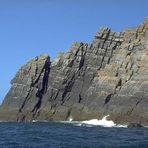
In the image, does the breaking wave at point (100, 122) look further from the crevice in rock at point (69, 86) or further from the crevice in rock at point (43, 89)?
the crevice in rock at point (43, 89)

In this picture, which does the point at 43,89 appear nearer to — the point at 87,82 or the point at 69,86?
the point at 69,86

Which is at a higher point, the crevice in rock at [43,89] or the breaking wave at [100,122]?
the crevice in rock at [43,89]

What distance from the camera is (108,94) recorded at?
146 m

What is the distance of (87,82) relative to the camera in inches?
6378

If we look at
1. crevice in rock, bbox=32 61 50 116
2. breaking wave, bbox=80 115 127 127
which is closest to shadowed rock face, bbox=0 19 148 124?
crevice in rock, bbox=32 61 50 116

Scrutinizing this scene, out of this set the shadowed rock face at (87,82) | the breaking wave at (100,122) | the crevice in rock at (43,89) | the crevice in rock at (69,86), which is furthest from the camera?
the crevice in rock at (69,86)

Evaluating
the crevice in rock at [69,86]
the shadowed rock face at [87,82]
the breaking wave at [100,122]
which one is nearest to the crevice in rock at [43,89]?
the shadowed rock face at [87,82]

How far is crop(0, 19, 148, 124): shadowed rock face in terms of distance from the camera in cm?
14238

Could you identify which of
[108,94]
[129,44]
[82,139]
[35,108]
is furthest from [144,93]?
[82,139]

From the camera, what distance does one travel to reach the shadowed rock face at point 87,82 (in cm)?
14238

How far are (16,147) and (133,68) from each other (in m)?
85.9

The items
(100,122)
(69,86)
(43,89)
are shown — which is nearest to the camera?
(100,122)

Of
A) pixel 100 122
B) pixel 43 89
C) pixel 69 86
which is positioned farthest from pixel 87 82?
pixel 100 122

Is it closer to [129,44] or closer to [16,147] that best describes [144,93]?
[129,44]
